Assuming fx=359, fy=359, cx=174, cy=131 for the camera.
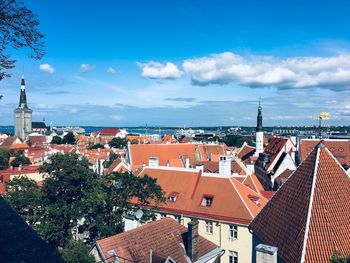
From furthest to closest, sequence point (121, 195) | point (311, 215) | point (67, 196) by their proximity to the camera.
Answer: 1. point (67, 196)
2. point (121, 195)
3. point (311, 215)

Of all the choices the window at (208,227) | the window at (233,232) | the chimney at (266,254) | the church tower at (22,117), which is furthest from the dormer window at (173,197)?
the church tower at (22,117)

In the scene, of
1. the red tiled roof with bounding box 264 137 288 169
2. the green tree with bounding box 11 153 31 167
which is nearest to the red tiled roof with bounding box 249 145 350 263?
the red tiled roof with bounding box 264 137 288 169

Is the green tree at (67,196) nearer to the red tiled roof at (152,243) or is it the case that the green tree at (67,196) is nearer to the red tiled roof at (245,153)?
the red tiled roof at (152,243)

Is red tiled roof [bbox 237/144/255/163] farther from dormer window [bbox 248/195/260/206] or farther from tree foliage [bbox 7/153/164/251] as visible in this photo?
tree foliage [bbox 7/153/164/251]

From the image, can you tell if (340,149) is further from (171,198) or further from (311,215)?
(311,215)

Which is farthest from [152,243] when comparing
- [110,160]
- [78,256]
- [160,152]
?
[110,160]
